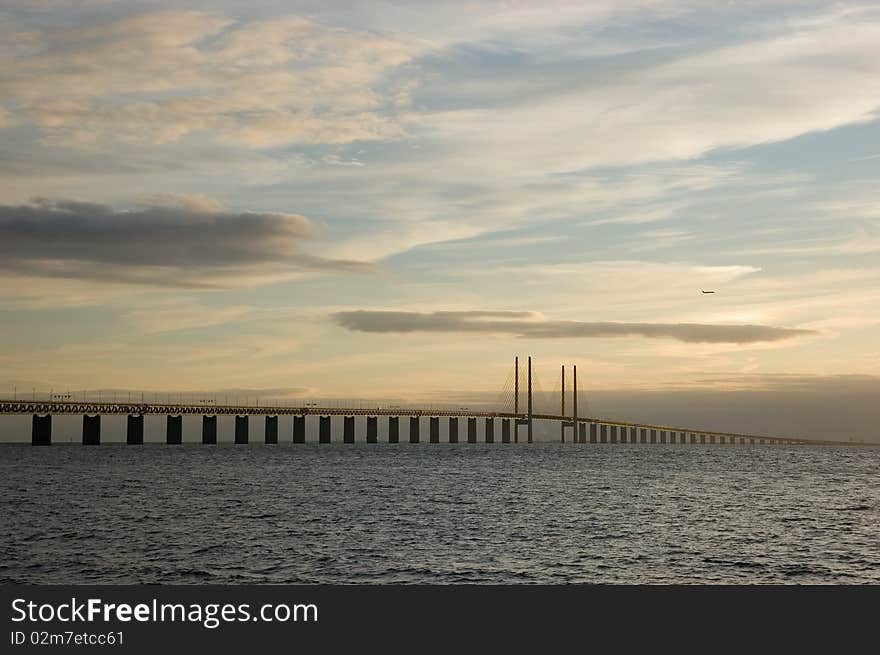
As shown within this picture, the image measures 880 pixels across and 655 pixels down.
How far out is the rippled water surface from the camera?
46.6 metres

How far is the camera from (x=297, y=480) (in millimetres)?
118812

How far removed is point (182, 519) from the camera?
2707 inches

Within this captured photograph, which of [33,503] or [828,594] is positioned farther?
[33,503]

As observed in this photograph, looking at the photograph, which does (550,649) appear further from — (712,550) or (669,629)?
(712,550)

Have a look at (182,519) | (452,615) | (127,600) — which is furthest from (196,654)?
(182,519)

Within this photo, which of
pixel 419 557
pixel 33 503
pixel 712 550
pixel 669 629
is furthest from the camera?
pixel 33 503

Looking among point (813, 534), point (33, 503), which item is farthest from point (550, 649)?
point (33, 503)

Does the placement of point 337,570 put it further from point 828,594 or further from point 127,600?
point 828,594

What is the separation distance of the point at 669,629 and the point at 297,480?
3849 inches

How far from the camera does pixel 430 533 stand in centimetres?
6100

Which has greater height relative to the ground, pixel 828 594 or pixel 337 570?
pixel 828 594

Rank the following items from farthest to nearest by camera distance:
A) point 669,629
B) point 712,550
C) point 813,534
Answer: point 813,534 < point 712,550 < point 669,629

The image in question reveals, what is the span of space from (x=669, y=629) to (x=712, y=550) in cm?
3261

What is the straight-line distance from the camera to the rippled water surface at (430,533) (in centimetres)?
4659
